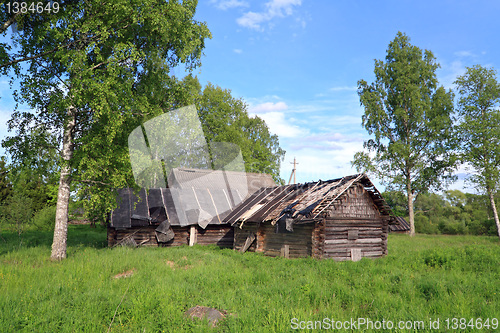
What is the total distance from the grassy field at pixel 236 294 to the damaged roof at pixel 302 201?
390cm

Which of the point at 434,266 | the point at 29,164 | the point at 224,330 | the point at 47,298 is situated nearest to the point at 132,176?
the point at 29,164

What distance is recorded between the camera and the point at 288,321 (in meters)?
7.25

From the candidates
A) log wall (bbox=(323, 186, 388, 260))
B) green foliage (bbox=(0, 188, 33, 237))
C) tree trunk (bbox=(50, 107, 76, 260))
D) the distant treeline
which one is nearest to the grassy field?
tree trunk (bbox=(50, 107, 76, 260))

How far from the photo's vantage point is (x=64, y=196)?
1457 centimetres

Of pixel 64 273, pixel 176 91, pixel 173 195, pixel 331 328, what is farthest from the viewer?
pixel 173 195

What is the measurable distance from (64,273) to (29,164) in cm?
634

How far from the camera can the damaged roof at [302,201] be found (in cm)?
1742

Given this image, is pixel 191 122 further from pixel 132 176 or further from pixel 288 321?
pixel 288 321

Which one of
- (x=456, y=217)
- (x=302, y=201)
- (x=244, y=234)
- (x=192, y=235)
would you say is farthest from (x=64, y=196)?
(x=456, y=217)

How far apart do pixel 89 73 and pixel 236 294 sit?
36.2 ft

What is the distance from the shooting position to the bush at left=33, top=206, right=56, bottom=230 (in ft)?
92.7

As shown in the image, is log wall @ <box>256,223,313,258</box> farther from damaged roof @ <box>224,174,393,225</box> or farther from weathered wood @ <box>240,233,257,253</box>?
damaged roof @ <box>224,174,393,225</box>

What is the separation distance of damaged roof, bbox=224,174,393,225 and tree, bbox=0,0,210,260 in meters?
8.90

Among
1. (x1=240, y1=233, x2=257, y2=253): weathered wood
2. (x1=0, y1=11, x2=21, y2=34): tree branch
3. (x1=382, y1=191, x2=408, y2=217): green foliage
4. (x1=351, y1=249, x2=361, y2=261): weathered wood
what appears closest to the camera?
(x1=0, y1=11, x2=21, y2=34): tree branch
